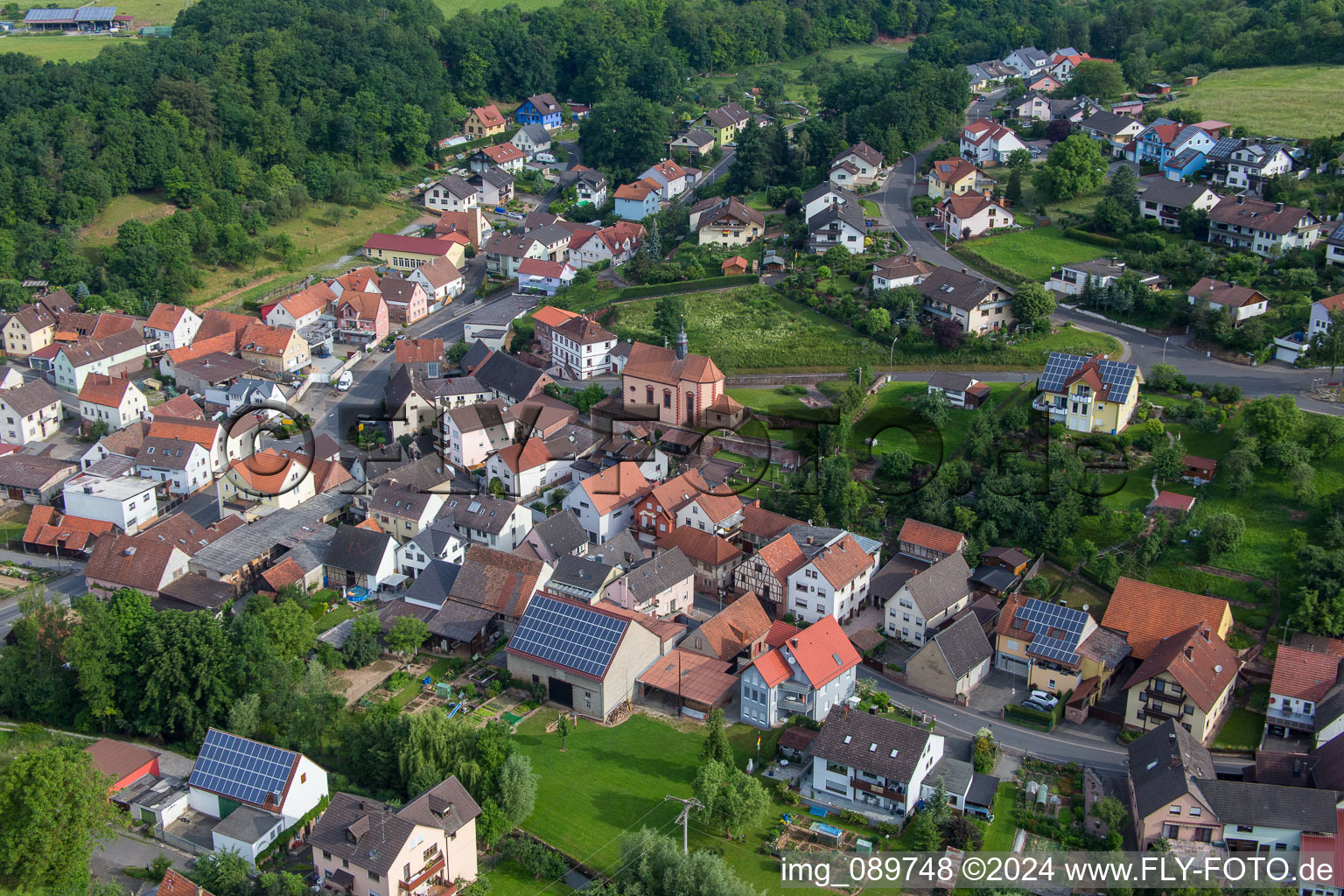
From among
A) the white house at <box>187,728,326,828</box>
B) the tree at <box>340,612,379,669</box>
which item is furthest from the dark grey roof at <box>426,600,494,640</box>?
the white house at <box>187,728,326,828</box>

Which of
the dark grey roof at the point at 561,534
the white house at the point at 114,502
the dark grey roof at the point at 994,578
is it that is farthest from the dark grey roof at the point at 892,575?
the white house at the point at 114,502

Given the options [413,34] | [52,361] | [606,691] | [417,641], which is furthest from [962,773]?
[413,34]

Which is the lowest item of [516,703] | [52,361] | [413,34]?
[516,703]

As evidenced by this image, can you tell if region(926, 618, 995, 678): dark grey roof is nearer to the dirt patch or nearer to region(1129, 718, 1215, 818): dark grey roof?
region(1129, 718, 1215, 818): dark grey roof

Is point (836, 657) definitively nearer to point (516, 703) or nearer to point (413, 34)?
point (516, 703)

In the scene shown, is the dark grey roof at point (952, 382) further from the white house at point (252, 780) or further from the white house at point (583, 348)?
the white house at point (252, 780)

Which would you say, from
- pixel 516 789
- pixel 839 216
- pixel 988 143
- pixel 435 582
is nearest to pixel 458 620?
pixel 435 582

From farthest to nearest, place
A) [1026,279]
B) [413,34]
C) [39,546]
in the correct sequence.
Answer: [413,34] < [1026,279] < [39,546]
